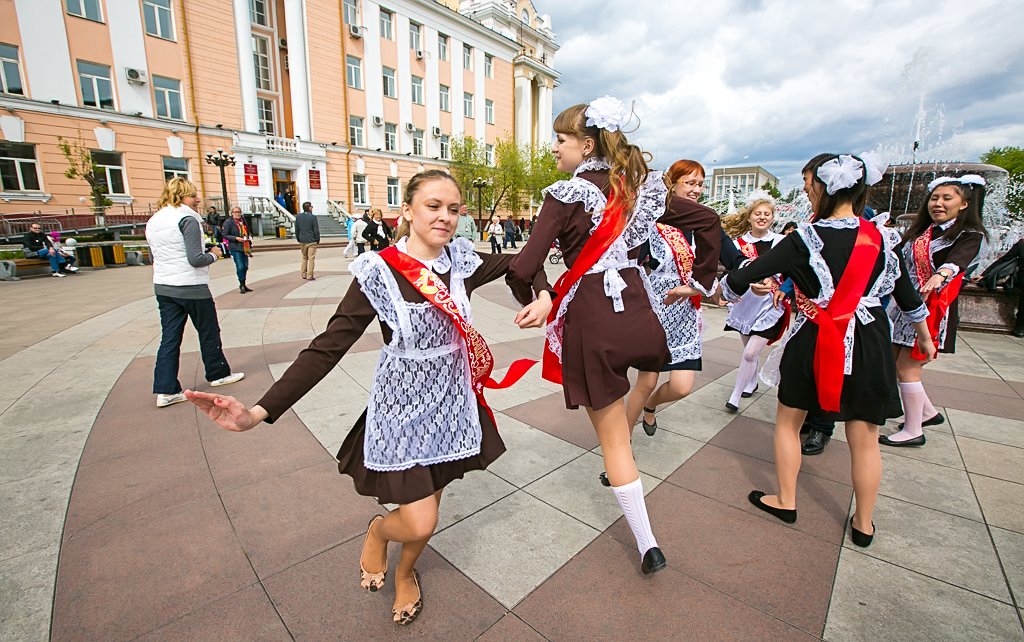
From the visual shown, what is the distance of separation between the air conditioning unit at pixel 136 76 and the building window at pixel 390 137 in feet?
44.3

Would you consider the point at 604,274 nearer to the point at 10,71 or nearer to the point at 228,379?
the point at 228,379

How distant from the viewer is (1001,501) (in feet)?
9.12

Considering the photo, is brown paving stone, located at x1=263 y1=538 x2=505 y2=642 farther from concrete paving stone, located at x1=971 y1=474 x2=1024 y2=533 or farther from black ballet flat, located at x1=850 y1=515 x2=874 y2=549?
concrete paving stone, located at x1=971 y1=474 x2=1024 y2=533

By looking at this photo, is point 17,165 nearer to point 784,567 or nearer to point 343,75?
point 343,75

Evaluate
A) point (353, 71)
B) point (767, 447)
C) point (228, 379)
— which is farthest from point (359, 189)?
point (767, 447)

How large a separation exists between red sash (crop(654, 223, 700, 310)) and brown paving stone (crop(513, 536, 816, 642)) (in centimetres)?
166

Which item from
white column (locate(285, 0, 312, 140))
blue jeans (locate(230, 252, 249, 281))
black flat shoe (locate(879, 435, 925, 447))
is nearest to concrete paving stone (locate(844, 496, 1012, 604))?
black flat shoe (locate(879, 435, 925, 447))

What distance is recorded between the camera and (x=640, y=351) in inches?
82.0

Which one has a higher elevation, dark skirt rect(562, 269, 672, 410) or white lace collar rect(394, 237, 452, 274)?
white lace collar rect(394, 237, 452, 274)

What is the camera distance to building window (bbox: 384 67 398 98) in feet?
108

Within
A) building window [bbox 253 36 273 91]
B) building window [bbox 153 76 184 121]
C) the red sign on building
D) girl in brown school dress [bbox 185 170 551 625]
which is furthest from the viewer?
building window [bbox 253 36 273 91]

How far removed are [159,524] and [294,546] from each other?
2.62 ft

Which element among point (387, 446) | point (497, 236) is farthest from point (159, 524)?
point (497, 236)

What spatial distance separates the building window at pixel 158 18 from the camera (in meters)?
22.3
